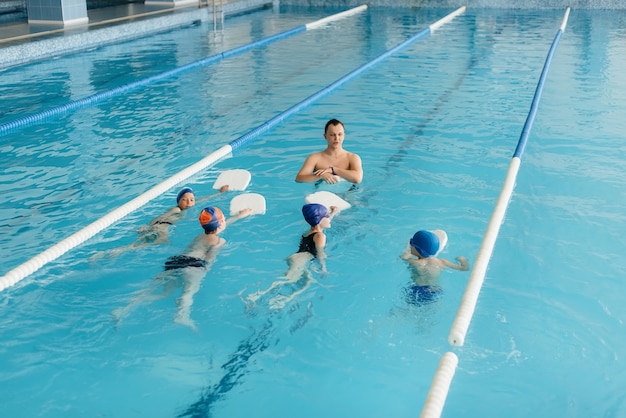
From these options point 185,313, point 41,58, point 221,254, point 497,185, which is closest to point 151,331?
point 185,313

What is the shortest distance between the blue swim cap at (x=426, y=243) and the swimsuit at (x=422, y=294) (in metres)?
0.15

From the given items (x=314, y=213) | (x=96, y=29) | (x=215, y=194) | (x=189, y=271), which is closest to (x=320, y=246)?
(x=314, y=213)

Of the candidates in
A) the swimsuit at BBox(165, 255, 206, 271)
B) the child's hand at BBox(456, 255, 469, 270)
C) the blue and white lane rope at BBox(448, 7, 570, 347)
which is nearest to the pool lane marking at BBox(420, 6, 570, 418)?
the blue and white lane rope at BBox(448, 7, 570, 347)

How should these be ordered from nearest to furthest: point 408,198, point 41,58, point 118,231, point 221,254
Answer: point 221,254, point 118,231, point 408,198, point 41,58

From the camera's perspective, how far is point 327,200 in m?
4.20

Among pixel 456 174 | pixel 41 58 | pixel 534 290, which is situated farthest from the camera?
pixel 41 58

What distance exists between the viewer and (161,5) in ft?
42.4

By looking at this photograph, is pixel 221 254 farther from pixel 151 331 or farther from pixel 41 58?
pixel 41 58

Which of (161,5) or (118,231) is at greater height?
(161,5)

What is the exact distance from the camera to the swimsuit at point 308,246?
11.7ft

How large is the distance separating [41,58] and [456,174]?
597 centimetres

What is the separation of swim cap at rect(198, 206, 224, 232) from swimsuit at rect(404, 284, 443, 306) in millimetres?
966

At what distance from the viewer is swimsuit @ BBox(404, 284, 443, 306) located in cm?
322

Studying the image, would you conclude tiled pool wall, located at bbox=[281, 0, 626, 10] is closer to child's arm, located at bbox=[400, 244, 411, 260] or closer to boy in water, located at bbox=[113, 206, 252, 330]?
child's arm, located at bbox=[400, 244, 411, 260]
